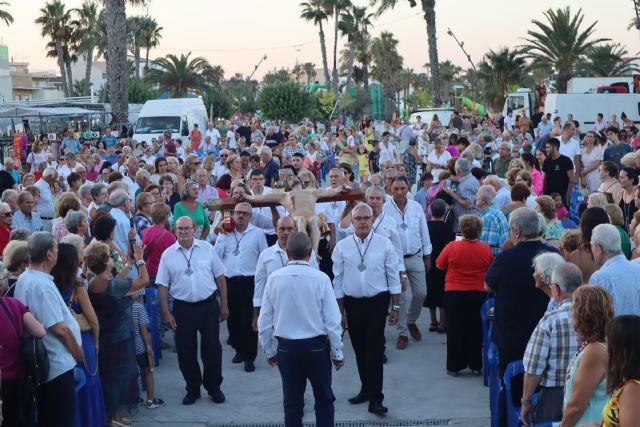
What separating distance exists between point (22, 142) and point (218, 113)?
3268 centimetres

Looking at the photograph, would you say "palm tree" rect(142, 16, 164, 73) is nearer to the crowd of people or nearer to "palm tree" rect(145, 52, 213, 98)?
"palm tree" rect(145, 52, 213, 98)

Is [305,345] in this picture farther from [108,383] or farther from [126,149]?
[126,149]

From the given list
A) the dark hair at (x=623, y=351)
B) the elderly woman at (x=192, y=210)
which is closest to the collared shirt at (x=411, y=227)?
the elderly woman at (x=192, y=210)

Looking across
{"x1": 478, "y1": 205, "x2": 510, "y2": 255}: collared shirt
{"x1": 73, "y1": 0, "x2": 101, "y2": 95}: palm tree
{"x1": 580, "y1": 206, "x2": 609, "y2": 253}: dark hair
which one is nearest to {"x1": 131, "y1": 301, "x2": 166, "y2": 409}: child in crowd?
{"x1": 478, "y1": 205, "x2": 510, "y2": 255}: collared shirt

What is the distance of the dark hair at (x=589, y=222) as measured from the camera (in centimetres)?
721

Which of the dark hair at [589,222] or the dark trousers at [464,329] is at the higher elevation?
the dark hair at [589,222]

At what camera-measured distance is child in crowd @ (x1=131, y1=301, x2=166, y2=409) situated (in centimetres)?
805

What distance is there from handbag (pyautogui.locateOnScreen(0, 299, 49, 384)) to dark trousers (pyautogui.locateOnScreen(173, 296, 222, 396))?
2.47 m

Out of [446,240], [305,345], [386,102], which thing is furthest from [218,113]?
[305,345]

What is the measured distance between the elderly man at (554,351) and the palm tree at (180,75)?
2150 inches

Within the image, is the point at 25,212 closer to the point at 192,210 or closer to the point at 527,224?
the point at 192,210

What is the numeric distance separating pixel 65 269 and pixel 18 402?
109 cm

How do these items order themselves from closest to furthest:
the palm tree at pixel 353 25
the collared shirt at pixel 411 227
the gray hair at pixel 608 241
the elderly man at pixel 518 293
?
the gray hair at pixel 608 241
the elderly man at pixel 518 293
the collared shirt at pixel 411 227
the palm tree at pixel 353 25

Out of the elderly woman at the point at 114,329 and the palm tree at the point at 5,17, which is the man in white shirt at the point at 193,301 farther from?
the palm tree at the point at 5,17
